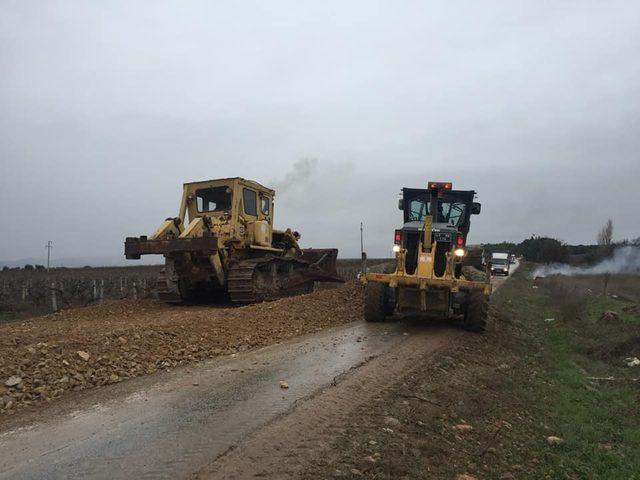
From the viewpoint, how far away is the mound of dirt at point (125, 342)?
244 inches

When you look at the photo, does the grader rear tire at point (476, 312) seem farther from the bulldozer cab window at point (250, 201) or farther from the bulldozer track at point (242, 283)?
the bulldozer cab window at point (250, 201)

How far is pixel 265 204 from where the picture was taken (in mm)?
16281

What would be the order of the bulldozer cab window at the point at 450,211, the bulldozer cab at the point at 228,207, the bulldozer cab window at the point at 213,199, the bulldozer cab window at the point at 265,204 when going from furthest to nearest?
the bulldozer cab window at the point at 265,204, the bulldozer cab window at the point at 213,199, the bulldozer cab at the point at 228,207, the bulldozer cab window at the point at 450,211

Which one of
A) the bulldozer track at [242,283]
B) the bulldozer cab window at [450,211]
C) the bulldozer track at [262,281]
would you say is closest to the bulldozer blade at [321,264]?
the bulldozer track at [262,281]

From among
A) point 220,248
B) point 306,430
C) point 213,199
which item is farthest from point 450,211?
point 306,430

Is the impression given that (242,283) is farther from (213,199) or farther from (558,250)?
(558,250)

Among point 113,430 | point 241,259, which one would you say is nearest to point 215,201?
point 241,259

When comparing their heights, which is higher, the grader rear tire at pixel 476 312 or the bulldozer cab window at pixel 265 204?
the bulldozer cab window at pixel 265 204

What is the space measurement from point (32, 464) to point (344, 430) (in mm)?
2598

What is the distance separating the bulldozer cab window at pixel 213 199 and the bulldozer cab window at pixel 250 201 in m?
0.52

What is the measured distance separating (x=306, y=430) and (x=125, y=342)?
420 centimetres

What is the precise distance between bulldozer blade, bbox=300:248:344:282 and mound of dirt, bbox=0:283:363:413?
5528 millimetres

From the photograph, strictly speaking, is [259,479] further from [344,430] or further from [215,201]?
[215,201]

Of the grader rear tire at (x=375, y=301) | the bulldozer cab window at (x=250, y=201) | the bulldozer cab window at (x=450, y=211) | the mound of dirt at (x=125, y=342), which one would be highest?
the bulldozer cab window at (x=250, y=201)
